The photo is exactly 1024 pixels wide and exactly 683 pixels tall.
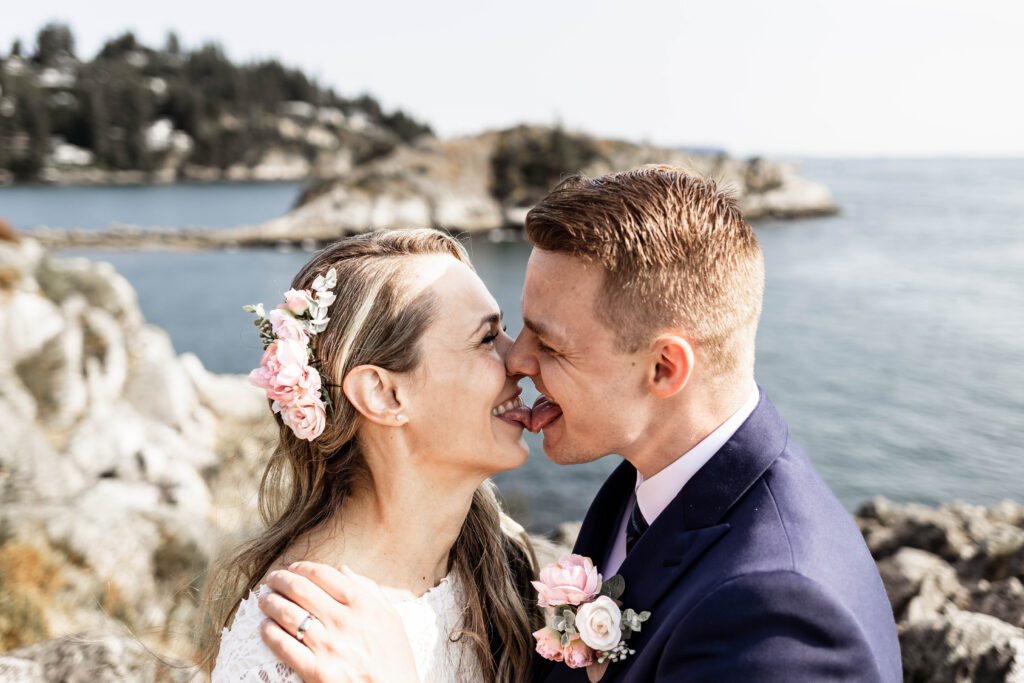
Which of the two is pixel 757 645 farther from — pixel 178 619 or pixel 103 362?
pixel 103 362

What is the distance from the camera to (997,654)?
3.76 m

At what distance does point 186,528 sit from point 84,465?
2.98 meters

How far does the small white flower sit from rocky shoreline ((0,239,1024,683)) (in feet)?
5.53

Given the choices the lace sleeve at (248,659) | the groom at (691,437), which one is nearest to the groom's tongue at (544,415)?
the groom at (691,437)

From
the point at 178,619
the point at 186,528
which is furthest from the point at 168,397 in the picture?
the point at 178,619

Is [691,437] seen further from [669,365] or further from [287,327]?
[287,327]

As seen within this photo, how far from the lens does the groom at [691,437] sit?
6.51 ft

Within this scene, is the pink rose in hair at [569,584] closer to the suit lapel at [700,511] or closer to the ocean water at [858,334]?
the suit lapel at [700,511]

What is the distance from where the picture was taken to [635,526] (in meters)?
2.77

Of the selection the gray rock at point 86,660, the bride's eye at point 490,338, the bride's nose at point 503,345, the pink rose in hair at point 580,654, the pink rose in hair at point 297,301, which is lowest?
the gray rock at point 86,660

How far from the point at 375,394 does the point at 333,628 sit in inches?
31.3

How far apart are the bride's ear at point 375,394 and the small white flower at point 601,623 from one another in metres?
0.96

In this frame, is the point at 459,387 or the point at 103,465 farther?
the point at 103,465

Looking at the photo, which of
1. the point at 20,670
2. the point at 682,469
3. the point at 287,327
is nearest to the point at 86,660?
the point at 20,670
